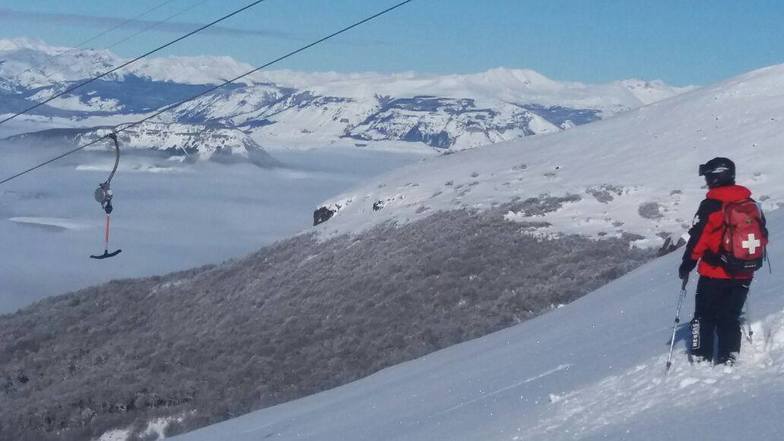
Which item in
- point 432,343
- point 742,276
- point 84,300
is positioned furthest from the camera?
point 84,300

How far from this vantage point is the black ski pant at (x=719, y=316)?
803 centimetres

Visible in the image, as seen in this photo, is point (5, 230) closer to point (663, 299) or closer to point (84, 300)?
point (84, 300)

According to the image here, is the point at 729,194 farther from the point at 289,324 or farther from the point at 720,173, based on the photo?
the point at 289,324

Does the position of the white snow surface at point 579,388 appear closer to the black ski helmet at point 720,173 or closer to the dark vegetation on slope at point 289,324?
the black ski helmet at point 720,173

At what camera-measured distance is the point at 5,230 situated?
468ft

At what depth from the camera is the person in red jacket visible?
790 cm

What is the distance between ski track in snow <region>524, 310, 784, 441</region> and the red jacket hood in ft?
4.14

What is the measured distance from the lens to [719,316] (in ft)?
26.6

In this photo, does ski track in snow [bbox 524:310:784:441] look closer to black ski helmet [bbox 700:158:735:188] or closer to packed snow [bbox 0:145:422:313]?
black ski helmet [bbox 700:158:735:188]

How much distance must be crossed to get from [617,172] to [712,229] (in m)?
22.5

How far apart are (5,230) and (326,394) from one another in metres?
138

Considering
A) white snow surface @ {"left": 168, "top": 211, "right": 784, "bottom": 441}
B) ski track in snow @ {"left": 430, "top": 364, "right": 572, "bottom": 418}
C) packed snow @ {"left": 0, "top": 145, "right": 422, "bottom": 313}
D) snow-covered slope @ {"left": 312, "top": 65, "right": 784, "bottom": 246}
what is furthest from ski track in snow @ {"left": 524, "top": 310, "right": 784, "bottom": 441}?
packed snow @ {"left": 0, "top": 145, "right": 422, "bottom": 313}

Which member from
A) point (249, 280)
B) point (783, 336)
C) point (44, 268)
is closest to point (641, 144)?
point (249, 280)

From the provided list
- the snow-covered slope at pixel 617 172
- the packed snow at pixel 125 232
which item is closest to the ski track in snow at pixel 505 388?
the snow-covered slope at pixel 617 172
